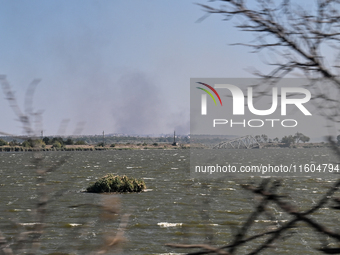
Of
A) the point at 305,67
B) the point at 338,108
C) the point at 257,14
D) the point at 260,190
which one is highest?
the point at 257,14

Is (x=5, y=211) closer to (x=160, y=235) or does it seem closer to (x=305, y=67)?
(x=160, y=235)

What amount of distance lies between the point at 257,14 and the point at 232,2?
146 mm

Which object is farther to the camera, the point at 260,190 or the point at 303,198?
the point at 303,198

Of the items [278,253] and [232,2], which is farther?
[278,253]

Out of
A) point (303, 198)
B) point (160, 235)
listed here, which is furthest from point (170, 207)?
point (303, 198)

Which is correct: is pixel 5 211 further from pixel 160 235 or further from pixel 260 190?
pixel 260 190

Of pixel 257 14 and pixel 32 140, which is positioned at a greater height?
pixel 257 14

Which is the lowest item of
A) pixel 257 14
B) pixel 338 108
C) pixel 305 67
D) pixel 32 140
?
pixel 32 140

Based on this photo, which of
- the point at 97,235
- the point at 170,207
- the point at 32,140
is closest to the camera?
the point at 32,140

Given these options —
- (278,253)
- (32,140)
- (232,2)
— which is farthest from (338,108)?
(278,253)

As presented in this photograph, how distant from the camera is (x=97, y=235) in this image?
1783cm

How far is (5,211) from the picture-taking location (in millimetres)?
23750

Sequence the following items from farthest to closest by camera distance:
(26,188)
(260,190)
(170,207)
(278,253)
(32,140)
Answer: (26,188) < (170,207) < (278,253) < (32,140) < (260,190)

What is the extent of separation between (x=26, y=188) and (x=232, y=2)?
37.3 m
